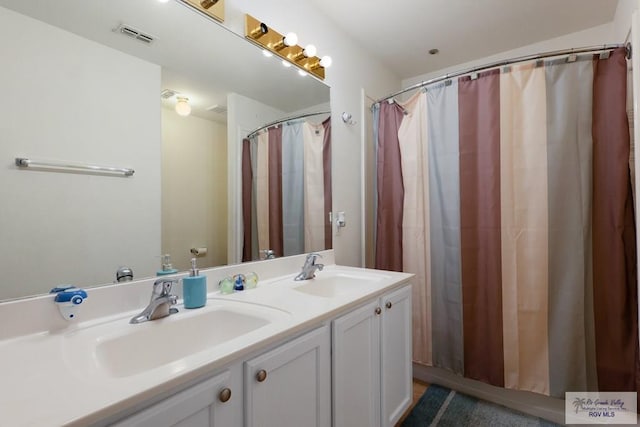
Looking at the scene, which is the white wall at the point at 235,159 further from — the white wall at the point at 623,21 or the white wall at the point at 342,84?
the white wall at the point at 623,21

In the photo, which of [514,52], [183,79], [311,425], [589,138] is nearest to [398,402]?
[311,425]

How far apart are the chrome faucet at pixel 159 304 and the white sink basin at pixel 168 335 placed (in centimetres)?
2

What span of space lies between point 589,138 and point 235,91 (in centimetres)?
186

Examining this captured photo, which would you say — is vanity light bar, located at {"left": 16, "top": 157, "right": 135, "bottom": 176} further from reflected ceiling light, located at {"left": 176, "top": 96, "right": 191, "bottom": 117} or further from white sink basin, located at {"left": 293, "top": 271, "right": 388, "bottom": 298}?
white sink basin, located at {"left": 293, "top": 271, "right": 388, "bottom": 298}

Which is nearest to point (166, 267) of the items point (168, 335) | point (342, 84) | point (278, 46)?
point (168, 335)

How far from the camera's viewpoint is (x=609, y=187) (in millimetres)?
1521

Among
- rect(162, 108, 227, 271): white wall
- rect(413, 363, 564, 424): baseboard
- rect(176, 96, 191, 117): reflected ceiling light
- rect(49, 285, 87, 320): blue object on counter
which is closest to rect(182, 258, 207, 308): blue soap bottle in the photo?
rect(162, 108, 227, 271): white wall

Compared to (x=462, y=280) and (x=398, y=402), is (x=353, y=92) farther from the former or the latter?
(x=398, y=402)

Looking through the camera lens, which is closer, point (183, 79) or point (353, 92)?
point (183, 79)

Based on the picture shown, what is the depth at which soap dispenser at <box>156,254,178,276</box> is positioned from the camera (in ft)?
3.75

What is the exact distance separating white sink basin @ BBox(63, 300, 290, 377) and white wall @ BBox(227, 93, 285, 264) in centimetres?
34

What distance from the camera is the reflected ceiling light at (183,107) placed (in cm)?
123

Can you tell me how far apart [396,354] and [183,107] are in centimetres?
153

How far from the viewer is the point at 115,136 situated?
105cm
